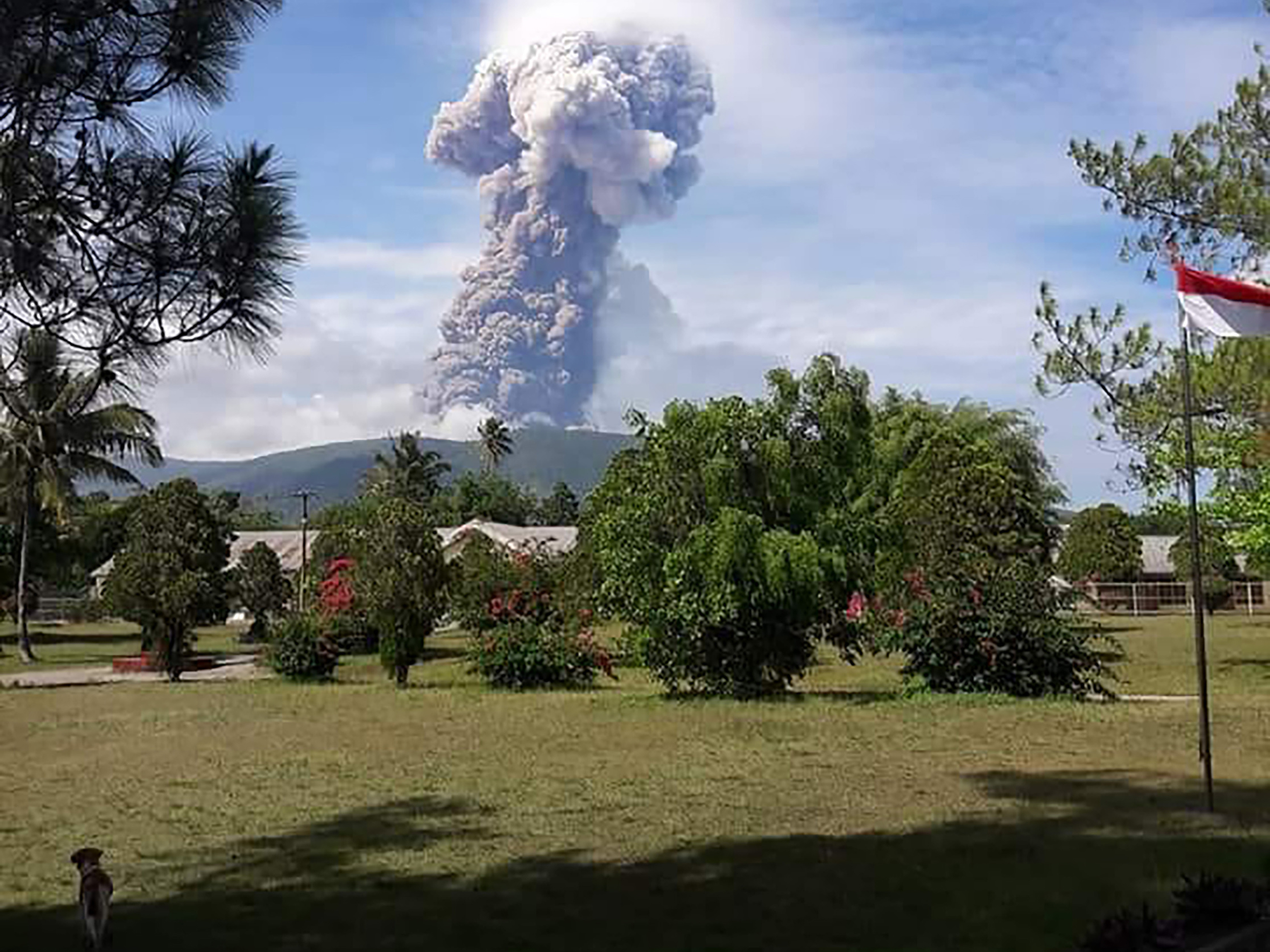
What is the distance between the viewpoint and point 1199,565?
10336 mm

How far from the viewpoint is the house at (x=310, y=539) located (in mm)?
49688

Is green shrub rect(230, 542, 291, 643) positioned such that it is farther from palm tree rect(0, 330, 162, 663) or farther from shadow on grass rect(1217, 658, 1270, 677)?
palm tree rect(0, 330, 162, 663)

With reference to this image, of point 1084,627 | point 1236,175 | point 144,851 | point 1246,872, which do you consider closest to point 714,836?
point 1246,872

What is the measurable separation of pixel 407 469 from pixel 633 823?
70.4 metres

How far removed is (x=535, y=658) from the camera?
877 inches

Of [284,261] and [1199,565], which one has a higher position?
[284,261]

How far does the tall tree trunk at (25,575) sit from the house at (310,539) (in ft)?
21.9

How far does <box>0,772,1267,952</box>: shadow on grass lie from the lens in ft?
21.7

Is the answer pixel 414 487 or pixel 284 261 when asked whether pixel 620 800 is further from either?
pixel 414 487

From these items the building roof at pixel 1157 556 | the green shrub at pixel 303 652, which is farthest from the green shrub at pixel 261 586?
the building roof at pixel 1157 556

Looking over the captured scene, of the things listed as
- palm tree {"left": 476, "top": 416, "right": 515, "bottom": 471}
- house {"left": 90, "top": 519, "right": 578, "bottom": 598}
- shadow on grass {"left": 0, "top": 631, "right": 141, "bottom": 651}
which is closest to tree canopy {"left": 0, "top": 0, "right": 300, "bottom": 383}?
house {"left": 90, "top": 519, "right": 578, "bottom": 598}

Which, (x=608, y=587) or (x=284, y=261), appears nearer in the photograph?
(x=284, y=261)

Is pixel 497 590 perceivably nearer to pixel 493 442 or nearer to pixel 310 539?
pixel 310 539

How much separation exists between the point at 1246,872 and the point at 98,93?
7.44 meters
